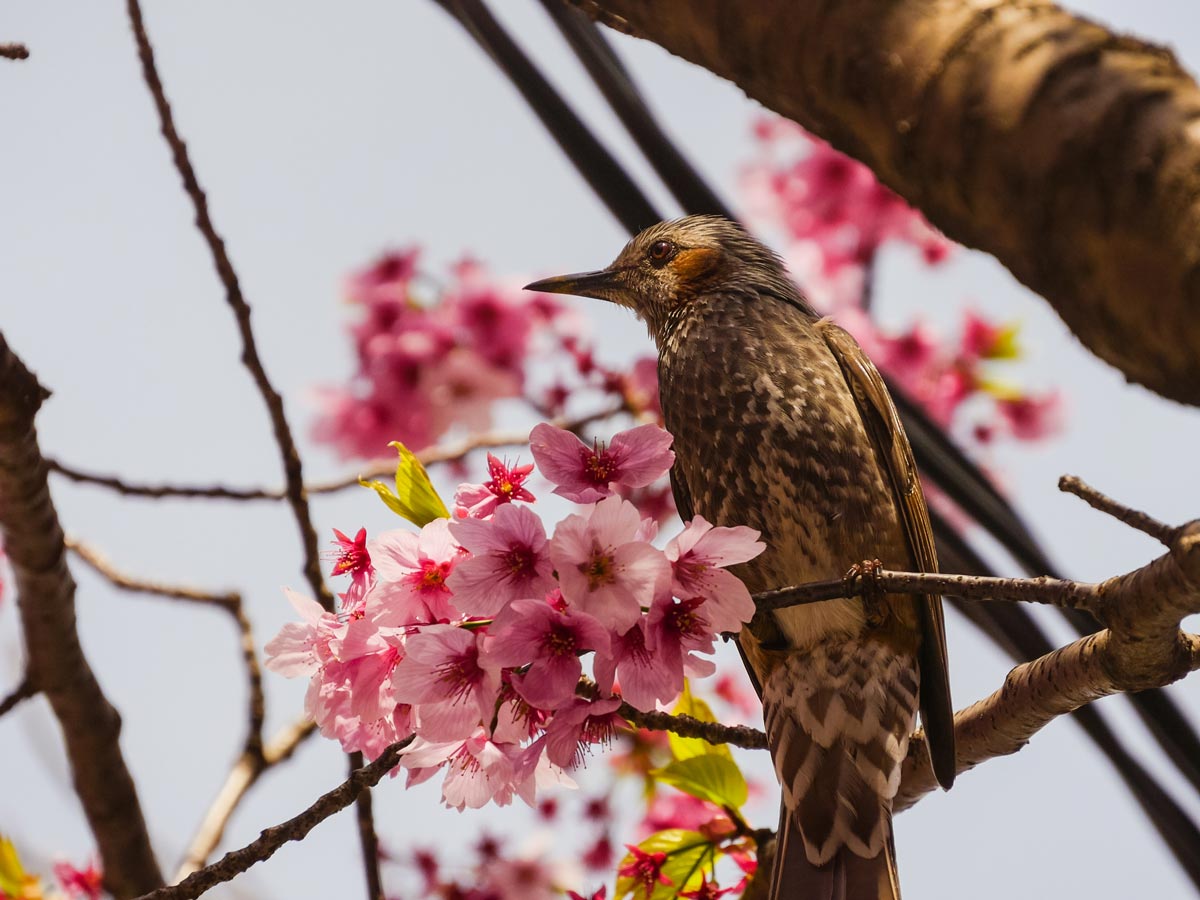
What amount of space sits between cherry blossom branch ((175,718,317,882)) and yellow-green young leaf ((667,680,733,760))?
80cm

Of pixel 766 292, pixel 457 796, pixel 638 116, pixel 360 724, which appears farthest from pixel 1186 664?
pixel 766 292

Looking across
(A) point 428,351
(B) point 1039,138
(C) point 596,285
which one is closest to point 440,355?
(A) point 428,351

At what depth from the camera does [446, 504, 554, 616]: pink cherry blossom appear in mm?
1271

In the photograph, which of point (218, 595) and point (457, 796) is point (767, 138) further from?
point (457, 796)

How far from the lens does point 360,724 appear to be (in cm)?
151

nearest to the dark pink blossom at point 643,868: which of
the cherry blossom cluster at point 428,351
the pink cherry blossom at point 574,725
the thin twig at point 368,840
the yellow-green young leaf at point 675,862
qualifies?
the yellow-green young leaf at point 675,862

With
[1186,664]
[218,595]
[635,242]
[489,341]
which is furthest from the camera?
[489,341]

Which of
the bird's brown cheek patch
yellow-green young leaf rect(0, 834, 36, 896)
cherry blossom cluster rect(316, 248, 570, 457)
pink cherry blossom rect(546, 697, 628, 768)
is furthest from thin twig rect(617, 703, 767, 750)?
cherry blossom cluster rect(316, 248, 570, 457)

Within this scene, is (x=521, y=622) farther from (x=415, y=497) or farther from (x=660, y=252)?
(x=660, y=252)

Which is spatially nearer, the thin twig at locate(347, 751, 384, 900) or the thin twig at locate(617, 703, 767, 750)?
the thin twig at locate(617, 703, 767, 750)

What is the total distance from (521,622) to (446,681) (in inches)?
5.2

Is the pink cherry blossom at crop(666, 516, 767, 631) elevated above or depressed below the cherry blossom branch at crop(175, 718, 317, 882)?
below

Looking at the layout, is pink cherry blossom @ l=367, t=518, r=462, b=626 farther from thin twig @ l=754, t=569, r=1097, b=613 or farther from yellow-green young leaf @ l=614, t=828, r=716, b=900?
→ yellow-green young leaf @ l=614, t=828, r=716, b=900

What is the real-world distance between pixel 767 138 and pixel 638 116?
3.94 meters
